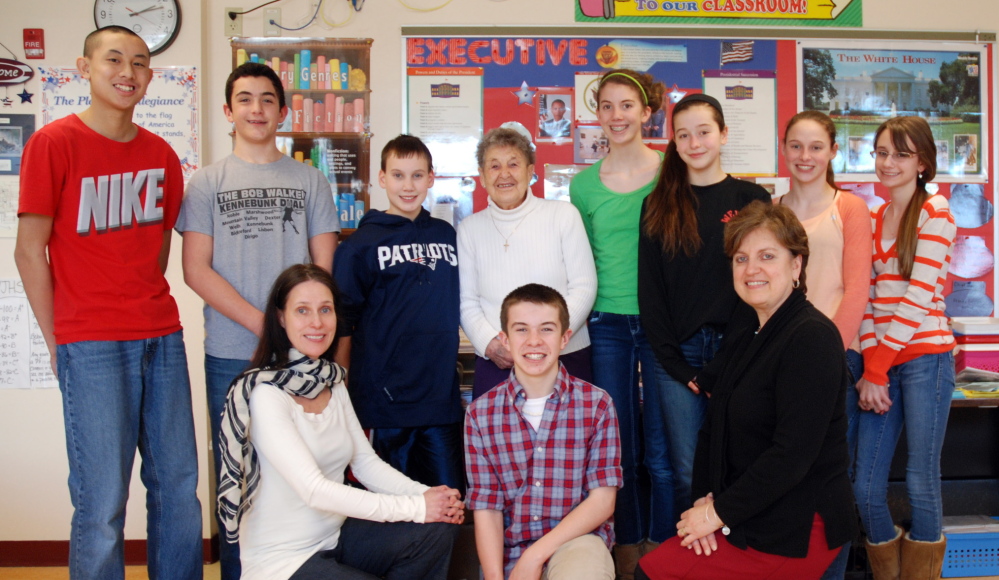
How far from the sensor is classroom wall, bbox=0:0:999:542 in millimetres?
3109

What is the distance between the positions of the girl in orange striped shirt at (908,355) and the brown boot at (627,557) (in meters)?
0.77

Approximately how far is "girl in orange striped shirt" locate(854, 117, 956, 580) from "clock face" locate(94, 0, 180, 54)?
2.88 meters

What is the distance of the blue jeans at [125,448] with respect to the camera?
1.89m

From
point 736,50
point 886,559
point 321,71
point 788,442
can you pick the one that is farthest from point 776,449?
point 321,71

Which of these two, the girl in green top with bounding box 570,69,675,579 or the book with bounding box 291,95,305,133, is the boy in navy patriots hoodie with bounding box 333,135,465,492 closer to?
the girl in green top with bounding box 570,69,675,579

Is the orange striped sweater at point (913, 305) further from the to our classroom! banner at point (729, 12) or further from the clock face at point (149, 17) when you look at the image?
the clock face at point (149, 17)

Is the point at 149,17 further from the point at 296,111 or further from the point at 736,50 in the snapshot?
the point at 736,50

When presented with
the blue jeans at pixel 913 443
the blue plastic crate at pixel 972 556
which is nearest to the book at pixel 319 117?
the blue jeans at pixel 913 443

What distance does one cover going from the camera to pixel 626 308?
7.40 ft

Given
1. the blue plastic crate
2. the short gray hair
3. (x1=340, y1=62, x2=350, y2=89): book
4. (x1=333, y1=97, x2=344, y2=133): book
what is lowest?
the blue plastic crate

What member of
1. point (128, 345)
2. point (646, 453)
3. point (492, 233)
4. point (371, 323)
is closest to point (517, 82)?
point (492, 233)

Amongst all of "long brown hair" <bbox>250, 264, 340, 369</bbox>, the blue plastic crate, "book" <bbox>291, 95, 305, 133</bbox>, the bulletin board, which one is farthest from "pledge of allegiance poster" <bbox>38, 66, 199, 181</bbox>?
the blue plastic crate

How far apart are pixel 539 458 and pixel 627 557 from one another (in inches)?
31.3

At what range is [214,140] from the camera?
3236mm
